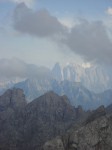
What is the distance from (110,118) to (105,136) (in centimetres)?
829

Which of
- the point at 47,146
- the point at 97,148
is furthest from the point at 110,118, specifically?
the point at 47,146

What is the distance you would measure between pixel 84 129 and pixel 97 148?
27.7 feet

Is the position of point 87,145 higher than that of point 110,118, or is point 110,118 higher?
point 110,118

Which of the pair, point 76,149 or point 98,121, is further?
point 98,121

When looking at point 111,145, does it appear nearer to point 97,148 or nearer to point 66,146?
point 97,148

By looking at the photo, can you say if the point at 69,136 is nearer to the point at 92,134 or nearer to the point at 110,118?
the point at 92,134

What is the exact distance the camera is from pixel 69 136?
398 feet

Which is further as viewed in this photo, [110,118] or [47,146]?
[110,118]

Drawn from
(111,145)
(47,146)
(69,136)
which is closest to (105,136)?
(111,145)

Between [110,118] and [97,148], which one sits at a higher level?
[110,118]

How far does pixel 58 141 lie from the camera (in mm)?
121000

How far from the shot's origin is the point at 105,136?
122 meters

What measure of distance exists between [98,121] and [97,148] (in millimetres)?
11340

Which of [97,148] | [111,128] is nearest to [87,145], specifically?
[97,148]
